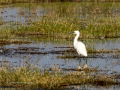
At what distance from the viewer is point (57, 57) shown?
12.5m

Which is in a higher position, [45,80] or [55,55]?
[55,55]

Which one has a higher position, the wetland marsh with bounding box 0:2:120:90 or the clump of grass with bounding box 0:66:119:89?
the wetland marsh with bounding box 0:2:120:90

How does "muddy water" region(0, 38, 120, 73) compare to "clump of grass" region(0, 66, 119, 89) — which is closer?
"clump of grass" region(0, 66, 119, 89)

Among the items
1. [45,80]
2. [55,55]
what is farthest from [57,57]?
[45,80]

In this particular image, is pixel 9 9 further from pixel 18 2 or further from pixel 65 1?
pixel 65 1

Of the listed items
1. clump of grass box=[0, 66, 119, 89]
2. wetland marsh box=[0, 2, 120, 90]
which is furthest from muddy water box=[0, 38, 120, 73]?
clump of grass box=[0, 66, 119, 89]

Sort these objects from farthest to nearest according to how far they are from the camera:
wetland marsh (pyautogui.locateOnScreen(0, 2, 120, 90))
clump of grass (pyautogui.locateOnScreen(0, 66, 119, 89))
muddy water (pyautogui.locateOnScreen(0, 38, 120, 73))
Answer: muddy water (pyautogui.locateOnScreen(0, 38, 120, 73))
wetland marsh (pyautogui.locateOnScreen(0, 2, 120, 90))
clump of grass (pyautogui.locateOnScreen(0, 66, 119, 89))

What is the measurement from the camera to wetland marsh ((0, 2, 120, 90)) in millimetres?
8383

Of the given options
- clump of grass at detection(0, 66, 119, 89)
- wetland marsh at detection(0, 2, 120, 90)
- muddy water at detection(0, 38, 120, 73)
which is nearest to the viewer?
clump of grass at detection(0, 66, 119, 89)

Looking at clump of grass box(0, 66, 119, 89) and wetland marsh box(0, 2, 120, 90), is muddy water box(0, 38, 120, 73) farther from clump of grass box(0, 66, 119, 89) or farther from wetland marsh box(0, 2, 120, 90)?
clump of grass box(0, 66, 119, 89)

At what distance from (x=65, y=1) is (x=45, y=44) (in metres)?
19.4

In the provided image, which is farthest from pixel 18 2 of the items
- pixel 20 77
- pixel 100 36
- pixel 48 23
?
pixel 20 77

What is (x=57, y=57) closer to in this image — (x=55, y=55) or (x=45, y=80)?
(x=55, y=55)

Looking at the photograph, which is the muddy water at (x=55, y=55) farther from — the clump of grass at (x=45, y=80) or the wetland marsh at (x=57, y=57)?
the clump of grass at (x=45, y=80)
